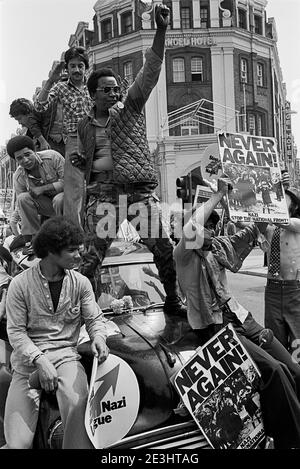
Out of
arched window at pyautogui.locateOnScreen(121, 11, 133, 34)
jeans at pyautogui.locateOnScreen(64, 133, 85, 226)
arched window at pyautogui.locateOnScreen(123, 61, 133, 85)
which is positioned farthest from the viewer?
arched window at pyautogui.locateOnScreen(121, 11, 133, 34)

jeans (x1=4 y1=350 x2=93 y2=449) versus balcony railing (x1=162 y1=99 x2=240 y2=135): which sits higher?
balcony railing (x1=162 y1=99 x2=240 y2=135)

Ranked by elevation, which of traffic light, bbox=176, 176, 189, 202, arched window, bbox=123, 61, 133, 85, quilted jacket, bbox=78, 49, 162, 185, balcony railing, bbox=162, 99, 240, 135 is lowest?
traffic light, bbox=176, 176, 189, 202

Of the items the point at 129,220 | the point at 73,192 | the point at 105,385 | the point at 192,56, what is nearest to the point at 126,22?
the point at 192,56

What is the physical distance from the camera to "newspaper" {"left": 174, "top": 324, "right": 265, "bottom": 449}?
3074mm

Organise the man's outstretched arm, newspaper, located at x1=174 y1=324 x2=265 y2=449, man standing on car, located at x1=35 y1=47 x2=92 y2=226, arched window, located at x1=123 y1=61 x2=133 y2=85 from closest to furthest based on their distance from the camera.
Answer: newspaper, located at x1=174 y1=324 x2=265 y2=449
the man's outstretched arm
man standing on car, located at x1=35 y1=47 x2=92 y2=226
arched window, located at x1=123 y1=61 x2=133 y2=85

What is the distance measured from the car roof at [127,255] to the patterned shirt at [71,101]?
151cm

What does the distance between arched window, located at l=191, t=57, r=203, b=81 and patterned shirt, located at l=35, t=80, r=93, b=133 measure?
31.3 meters

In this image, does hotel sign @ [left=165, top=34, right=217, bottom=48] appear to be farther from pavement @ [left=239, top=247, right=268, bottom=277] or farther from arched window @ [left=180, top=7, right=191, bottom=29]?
pavement @ [left=239, top=247, right=268, bottom=277]


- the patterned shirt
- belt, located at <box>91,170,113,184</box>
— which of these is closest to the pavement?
the patterned shirt

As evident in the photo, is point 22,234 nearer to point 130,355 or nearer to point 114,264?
point 114,264
